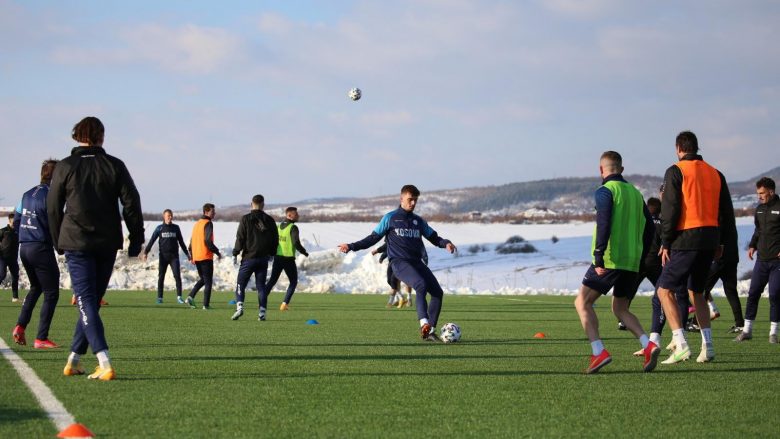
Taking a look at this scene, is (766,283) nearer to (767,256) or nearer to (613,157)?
(767,256)

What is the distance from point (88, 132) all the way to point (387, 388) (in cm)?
312

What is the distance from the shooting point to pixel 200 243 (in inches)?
783

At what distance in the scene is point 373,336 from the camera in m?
12.8

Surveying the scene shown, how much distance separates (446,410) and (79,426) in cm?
237

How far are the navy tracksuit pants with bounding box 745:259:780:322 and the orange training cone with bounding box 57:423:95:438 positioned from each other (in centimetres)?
940

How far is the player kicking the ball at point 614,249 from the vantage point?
8.70 meters

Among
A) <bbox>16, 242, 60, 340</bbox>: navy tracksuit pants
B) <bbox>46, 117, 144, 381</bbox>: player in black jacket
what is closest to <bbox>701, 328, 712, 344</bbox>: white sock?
<bbox>46, 117, 144, 381</bbox>: player in black jacket

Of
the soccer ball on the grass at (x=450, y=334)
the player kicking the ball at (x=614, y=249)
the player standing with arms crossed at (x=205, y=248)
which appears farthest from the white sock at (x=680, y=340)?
the player standing with arms crossed at (x=205, y=248)

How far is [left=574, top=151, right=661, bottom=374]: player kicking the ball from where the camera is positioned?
28.5 ft

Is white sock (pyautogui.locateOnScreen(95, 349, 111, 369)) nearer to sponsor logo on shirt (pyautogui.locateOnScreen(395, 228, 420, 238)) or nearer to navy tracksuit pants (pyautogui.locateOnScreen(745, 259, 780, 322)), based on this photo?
sponsor logo on shirt (pyautogui.locateOnScreen(395, 228, 420, 238))

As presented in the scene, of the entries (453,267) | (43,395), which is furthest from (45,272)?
(453,267)

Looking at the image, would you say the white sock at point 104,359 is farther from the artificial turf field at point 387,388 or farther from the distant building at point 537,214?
the distant building at point 537,214

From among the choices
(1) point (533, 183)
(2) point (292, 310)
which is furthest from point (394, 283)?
(1) point (533, 183)

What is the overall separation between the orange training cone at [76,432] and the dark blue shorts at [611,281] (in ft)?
16.0
